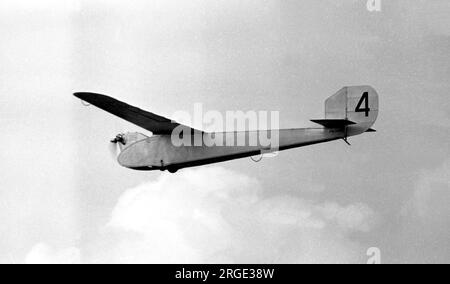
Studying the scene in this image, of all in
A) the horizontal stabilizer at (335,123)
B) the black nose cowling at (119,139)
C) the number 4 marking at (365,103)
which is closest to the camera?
the horizontal stabilizer at (335,123)

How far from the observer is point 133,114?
2677 centimetres

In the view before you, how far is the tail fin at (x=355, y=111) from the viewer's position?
25.3 metres

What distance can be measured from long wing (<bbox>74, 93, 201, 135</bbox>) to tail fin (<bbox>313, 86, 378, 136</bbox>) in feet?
19.0

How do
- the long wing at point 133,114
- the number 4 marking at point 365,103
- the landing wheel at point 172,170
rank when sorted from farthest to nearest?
the landing wheel at point 172,170, the number 4 marking at point 365,103, the long wing at point 133,114

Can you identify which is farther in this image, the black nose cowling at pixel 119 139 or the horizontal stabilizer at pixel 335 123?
the black nose cowling at pixel 119 139

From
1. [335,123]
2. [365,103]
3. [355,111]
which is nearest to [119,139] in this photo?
[335,123]

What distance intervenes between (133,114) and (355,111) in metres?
8.61

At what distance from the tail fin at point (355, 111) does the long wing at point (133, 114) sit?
5779 millimetres

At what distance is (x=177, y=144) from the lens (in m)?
27.4

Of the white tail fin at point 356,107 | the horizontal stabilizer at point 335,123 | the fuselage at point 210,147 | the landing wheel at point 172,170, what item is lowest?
the landing wheel at point 172,170

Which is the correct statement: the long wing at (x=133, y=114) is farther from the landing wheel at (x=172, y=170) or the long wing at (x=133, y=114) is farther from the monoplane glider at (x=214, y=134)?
the landing wheel at (x=172, y=170)

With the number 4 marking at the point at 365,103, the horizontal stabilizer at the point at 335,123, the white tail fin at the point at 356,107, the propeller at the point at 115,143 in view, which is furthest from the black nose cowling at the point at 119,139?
the number 4 marking at the point at 365,103

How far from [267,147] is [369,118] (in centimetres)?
396
